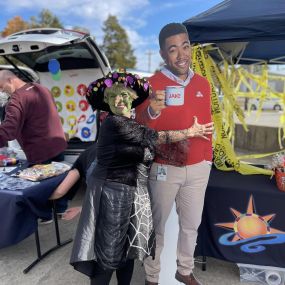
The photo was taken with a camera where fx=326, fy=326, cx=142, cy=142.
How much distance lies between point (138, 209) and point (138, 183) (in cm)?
14

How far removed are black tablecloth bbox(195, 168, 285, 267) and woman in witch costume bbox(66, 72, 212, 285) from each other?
839 millimetres

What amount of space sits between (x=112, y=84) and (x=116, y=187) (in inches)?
21.2

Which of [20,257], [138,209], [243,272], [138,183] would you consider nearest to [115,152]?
[138,183]

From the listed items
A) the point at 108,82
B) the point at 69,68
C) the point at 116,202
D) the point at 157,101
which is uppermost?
the point at 69,68

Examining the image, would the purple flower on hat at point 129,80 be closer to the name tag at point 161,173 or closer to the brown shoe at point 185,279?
the name tag at point 161,173

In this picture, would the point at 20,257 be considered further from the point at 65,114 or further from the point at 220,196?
the point at 65,114

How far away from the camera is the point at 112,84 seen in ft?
5.56

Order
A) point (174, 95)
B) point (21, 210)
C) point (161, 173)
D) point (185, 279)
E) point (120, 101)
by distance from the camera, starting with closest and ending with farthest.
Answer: point (120, 101) < point (174, 95) < point (161, 173) < point (185, 279) < point (21, 210)

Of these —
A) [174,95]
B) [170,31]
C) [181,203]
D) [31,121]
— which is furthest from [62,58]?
[181,203]

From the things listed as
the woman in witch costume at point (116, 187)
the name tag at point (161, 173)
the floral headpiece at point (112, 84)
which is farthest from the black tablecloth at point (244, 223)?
the floral headpiece at point (112, 84)

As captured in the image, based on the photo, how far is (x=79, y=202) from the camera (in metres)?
4.07

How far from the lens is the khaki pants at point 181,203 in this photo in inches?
79.0

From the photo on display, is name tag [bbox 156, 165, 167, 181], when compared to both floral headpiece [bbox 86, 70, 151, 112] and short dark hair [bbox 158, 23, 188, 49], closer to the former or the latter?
floral headpiece [bbox 86, 70, 151, 112]

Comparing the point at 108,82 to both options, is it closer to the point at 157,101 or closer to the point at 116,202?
the point at 157,101
